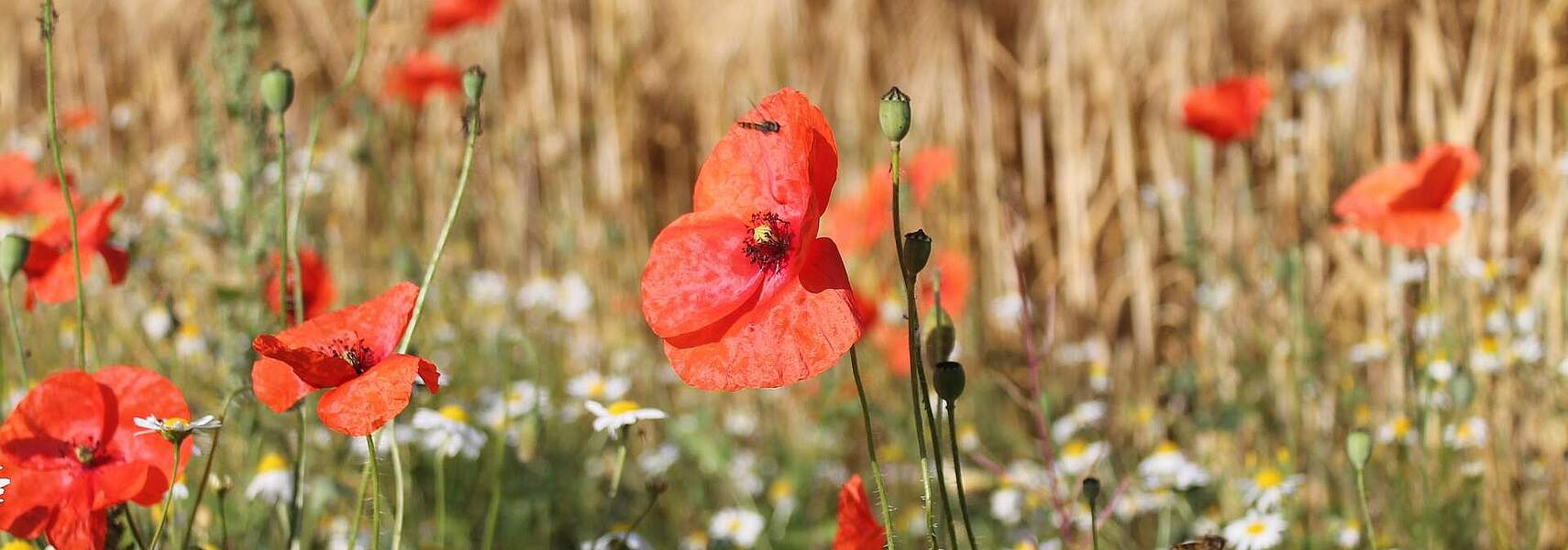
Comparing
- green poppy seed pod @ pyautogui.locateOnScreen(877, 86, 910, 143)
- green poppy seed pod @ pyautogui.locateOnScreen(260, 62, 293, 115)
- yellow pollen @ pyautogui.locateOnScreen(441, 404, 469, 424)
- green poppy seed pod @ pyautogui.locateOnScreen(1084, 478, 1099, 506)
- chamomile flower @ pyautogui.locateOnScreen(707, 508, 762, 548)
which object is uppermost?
green poppy seed pod @ pyautogui.locateOnScreen(260, 62, 293, 115)

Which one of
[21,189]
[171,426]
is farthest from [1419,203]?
[21,189]

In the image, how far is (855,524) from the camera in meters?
1.06

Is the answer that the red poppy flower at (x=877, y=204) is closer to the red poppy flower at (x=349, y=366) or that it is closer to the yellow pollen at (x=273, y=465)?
the yellow pollen at (x=273, y=465)

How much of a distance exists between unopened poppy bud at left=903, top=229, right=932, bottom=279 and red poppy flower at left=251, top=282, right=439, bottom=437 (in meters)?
0.34

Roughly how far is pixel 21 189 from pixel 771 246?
1.24 m

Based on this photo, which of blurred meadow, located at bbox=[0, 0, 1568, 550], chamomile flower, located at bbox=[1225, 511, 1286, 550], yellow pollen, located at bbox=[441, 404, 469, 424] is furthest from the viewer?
blurred meadow, located at bbox=[0, 0, 1568, 550]

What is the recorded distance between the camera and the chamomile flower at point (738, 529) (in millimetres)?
1925

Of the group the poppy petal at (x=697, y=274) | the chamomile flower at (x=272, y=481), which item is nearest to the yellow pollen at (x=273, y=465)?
the chamomile flower at (x=272, y=481)

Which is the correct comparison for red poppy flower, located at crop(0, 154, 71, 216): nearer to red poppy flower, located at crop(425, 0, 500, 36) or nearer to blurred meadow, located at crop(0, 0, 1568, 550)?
blurred meadow, located at crop(0, 0, 1568, 550)

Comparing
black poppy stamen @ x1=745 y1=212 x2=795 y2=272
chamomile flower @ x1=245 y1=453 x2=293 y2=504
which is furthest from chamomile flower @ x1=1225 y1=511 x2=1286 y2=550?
chamomile flower @ x1=245 y1=453 x2=293 y2=504

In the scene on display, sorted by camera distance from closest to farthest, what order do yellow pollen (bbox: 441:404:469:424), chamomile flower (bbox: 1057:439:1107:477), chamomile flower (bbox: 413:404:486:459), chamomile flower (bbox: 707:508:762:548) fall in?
1. chamomile flower (bbox: 413:404:486:459)
2. yellow pollen (bbox: 441:404:469:424)
3. chamomile flower (bbox: 707:508:762:548)
4. chamomile flower (bbox: 1057:439:1107:477)

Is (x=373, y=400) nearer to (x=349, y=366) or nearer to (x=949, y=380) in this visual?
(x=349, y=366)

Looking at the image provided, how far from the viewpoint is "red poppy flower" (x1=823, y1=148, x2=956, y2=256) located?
105 inches

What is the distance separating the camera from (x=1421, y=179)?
1646 mm
